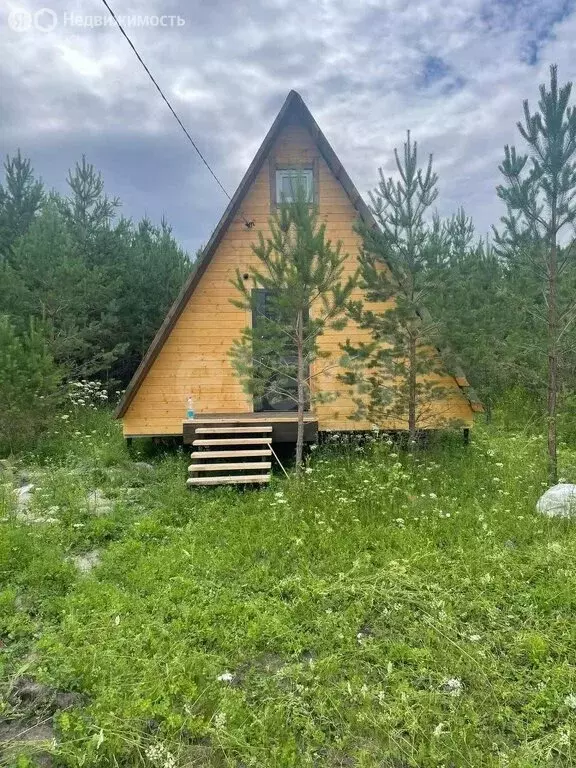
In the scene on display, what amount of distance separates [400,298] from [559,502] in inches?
146

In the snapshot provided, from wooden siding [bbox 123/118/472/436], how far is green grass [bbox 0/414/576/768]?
2431mm

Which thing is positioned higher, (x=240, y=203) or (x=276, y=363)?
(x=240, y=203)

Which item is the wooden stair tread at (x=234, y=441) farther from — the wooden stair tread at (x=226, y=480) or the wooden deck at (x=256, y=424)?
the wooden stair tread at (x=226, y=480)

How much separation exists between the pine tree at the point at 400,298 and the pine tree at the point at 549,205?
120 cm

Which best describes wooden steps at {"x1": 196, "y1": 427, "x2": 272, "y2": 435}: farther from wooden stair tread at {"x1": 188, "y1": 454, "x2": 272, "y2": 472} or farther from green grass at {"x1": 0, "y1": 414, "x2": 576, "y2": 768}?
green grass at {"x1": 0, "y1": 414, "x2": 576, "y2": 768}

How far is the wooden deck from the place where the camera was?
27.7 ft

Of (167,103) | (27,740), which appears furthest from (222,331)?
(27,740)

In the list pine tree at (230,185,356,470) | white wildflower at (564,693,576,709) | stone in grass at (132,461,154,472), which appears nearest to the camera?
white wildflower at (564,693,576,709)

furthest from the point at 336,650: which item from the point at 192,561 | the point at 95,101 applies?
the point at 95,101

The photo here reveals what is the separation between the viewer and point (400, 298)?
7664mm

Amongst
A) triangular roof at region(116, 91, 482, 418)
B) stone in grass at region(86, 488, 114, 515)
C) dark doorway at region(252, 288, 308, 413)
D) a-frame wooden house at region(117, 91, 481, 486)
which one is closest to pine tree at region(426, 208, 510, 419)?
triangular roof at region(116, 91, 482, 418)

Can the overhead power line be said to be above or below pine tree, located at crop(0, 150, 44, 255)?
below

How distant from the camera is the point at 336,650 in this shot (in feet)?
11.6

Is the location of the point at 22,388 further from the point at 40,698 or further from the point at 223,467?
the point at 40,698
